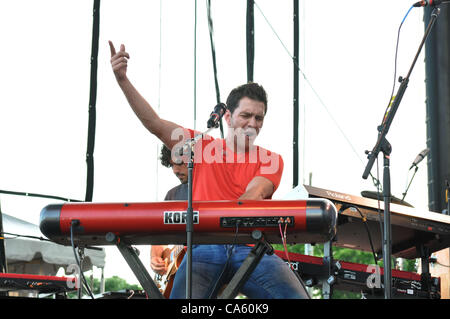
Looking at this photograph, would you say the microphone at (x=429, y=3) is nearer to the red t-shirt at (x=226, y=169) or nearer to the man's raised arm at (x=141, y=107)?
the red t-shirt at (x=226, y=169)

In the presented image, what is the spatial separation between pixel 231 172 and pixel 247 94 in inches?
14.2

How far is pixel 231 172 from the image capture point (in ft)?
9.17

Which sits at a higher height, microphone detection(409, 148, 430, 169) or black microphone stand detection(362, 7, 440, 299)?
microphone detection(409, 148, 430, 169)

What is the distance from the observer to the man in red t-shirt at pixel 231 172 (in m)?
2.51

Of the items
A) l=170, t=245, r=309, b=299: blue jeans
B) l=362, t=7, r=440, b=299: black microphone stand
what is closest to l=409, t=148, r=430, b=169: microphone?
l=362, t=7, r=440, b=299: black microphone stand

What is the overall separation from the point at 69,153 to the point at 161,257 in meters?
1.58

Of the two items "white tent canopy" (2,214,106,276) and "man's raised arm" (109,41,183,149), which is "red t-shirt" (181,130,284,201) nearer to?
"man's raised arm" (109,41,183,149)

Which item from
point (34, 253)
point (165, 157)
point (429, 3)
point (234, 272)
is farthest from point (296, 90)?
point (234, 272)

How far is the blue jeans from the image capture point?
8.15ft

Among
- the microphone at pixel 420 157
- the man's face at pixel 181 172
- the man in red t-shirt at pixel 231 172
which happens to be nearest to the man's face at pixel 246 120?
the man in red t-shirt at pixel 231 172

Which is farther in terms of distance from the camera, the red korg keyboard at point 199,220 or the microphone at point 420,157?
the microphone at point 420,157

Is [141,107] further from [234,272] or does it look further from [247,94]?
[234,272]

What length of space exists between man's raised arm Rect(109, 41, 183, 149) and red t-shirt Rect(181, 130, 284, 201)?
0.28 feet

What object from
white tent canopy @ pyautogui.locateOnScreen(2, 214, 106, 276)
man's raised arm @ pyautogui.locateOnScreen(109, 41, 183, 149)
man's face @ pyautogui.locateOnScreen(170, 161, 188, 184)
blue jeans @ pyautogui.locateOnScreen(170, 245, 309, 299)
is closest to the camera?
blue jeans @ pyautogui.locateOnScreen(170, 245, 309, 299)
